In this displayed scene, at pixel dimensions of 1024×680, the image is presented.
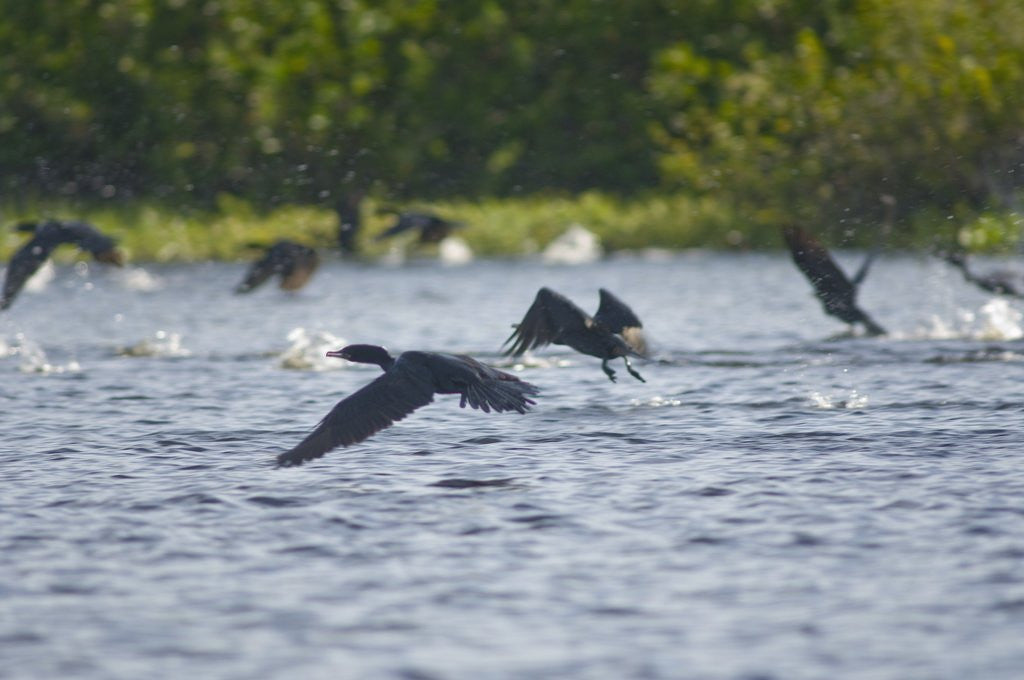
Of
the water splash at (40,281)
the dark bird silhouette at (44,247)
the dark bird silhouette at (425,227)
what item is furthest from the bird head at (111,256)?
the water splash at (40,281)

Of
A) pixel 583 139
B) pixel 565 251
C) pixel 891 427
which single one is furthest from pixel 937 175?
pixel 891 427

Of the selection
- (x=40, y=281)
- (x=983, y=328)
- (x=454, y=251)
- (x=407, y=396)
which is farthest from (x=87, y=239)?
(x=454, y=251)

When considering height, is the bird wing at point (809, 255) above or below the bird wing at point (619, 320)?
above

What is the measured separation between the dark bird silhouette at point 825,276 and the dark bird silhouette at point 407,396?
5.87 metres

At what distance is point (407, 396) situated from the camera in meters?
9.46

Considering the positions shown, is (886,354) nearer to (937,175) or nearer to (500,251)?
(937,175)

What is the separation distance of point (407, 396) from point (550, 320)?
1.92m

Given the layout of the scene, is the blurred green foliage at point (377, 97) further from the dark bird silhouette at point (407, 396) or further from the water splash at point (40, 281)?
the dark bird silhouette at point (407, 396)

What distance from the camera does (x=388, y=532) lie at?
814 cm

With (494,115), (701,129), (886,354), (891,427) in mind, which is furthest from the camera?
(494,115)

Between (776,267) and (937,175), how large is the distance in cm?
438

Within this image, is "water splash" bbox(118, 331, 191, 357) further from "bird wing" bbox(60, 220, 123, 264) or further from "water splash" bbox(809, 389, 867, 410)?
"water splash" bbox(809, 389, 867, 410)

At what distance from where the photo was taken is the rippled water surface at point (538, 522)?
248 inches

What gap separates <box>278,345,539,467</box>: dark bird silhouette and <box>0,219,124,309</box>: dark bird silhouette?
5360mm
